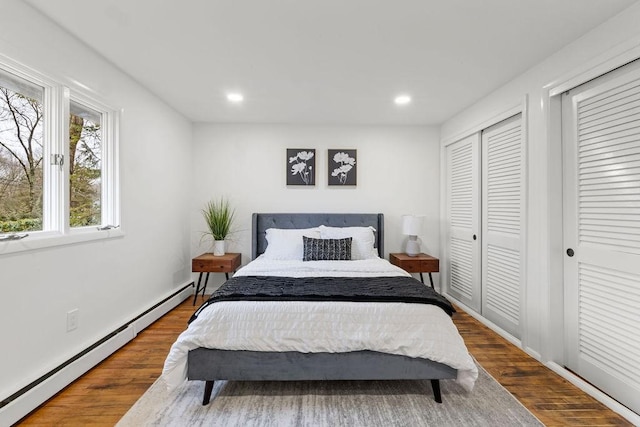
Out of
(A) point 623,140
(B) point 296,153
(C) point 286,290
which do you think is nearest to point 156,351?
(C) point 286,290

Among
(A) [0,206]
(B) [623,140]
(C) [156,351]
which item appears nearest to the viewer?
(A) [0,206]

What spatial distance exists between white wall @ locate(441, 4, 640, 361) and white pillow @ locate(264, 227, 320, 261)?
220cm

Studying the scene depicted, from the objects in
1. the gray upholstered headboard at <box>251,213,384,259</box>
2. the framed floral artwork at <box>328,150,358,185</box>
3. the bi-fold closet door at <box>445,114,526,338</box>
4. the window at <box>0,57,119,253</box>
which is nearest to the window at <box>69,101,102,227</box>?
the window at <box>0,57,119,253</box>

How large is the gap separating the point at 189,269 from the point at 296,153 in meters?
2.14

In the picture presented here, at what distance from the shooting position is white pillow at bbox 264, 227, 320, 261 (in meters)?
3.68

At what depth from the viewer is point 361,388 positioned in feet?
7.13

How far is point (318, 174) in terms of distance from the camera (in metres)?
4.42

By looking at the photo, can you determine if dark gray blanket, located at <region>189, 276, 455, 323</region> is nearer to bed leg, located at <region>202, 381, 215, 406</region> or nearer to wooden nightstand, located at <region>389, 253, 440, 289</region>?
bed leg, located at <region>202, 381, 215, 406</region>

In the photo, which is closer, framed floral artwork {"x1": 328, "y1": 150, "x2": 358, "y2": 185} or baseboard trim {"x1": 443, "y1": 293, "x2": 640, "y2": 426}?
baseboard trim {"x1": 443, "y1": 293, "x2": 640, "y2": 426}

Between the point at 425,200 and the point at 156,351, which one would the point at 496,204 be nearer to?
the point at 425,200

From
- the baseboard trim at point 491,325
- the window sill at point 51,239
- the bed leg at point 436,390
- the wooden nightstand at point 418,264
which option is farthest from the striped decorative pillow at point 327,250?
the window sill at point 51,239

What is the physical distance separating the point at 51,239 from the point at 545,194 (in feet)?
11.6

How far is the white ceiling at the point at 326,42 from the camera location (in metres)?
1.92

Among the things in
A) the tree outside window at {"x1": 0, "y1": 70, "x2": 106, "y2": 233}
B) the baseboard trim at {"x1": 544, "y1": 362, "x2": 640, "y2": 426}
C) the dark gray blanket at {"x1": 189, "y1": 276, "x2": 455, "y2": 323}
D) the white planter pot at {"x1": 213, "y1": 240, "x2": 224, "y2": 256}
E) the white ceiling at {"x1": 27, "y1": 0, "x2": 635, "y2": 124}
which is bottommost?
the baseboard trim at {"x1": 544, "y1": 362, "x2": 640, "y2": 426}
